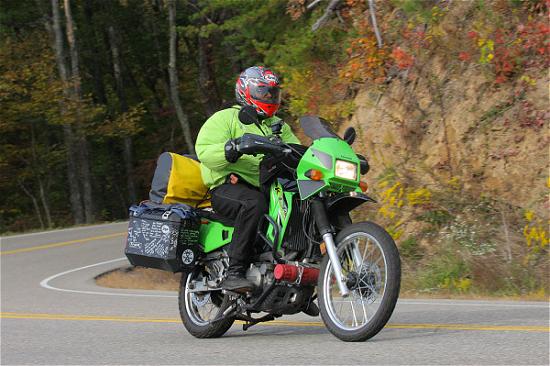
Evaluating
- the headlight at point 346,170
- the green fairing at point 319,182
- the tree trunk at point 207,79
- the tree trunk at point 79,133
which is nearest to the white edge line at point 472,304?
the green fairing at point 319,182

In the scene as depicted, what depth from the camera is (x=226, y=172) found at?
26.0ft

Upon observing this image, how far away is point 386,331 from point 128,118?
3758 cm

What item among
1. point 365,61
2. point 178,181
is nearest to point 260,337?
point 178,181

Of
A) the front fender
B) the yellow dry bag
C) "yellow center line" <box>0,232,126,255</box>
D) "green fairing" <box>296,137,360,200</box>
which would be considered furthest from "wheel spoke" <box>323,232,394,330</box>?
"yellow center line" <box>0,232,126,255</box>

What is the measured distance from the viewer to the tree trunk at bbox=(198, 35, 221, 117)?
139 feet

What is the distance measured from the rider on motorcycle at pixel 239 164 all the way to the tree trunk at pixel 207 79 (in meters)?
34.1

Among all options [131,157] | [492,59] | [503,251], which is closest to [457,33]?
[492,59]

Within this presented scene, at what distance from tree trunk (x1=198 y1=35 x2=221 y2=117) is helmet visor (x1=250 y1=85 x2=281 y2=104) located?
3420 centimetres

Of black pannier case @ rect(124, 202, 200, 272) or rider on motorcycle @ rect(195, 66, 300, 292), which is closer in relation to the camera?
rider on motorcycle @ rect(195, 66, 300, 292)

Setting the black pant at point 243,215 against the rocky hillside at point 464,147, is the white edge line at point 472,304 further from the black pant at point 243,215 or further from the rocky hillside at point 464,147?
the black pant at point 243,215

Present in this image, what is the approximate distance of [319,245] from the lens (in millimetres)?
7297

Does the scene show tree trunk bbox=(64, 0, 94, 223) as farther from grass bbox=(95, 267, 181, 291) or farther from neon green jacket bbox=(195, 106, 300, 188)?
neon green jacket bbox=(195, 106, 300, 188)

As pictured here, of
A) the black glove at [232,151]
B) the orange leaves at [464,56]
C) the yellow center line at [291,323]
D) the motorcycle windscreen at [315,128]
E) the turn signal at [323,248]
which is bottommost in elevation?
the yellow center line at [291,323]

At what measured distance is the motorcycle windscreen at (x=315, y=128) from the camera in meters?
7.16
